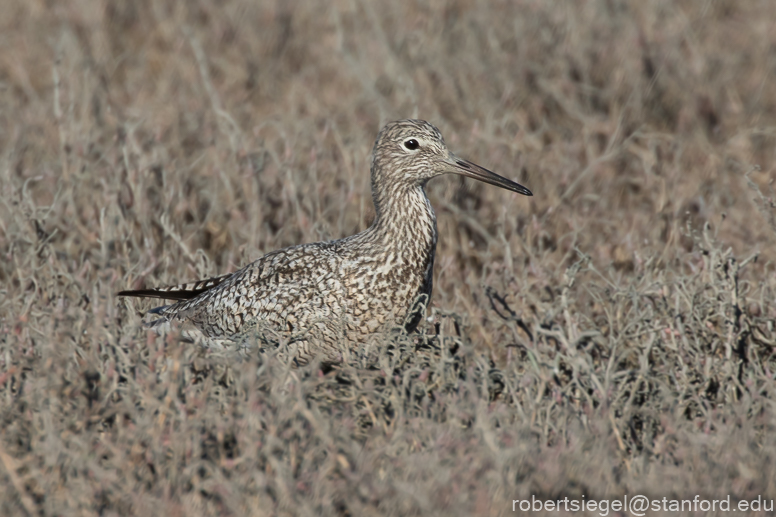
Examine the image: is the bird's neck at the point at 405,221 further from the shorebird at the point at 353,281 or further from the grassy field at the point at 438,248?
the grassy field at the point at 438,248

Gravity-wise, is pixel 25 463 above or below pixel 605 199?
below

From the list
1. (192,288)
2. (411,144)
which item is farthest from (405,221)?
(192,288)

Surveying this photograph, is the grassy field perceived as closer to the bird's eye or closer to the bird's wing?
the bird's wing

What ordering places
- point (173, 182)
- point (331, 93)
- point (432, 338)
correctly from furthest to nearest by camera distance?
point (331, 93) → point (173, 182) → point (432, 338)

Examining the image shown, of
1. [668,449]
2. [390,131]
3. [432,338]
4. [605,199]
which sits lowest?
[668,449]

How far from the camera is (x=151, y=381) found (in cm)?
316

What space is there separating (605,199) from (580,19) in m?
1.83

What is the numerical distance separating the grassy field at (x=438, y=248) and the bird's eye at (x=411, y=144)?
0.81 meters

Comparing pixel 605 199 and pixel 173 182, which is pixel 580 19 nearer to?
pixel 605 199

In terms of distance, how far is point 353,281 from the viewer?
4.03 m

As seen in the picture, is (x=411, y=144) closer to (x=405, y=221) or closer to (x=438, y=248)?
(x=405, y=221)

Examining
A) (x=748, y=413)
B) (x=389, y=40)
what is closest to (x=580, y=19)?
(x=389, y=40)

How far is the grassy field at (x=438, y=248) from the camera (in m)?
3.01

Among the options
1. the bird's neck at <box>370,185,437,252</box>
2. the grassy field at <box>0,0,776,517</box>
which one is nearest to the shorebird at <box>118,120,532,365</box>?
the bird's neck at <box>370,185,437,252</box>
